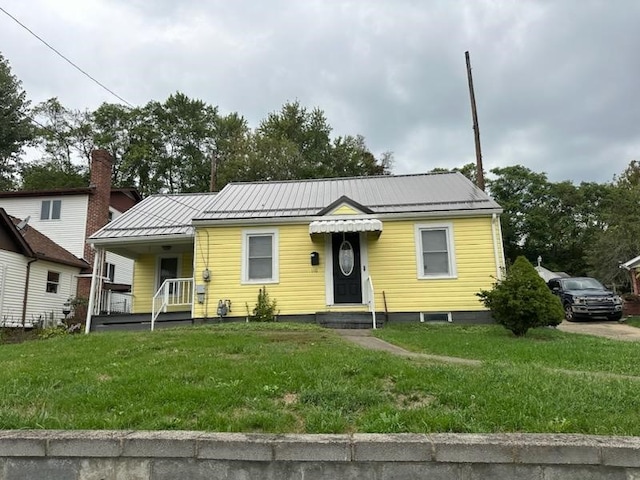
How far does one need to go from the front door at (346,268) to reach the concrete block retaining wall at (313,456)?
30.8ft

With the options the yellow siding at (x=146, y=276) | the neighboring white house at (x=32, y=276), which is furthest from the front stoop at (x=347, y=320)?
the neighboring white house at (x=32, y=276)

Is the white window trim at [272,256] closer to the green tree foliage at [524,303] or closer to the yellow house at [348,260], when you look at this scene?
the yellow house at [348,260]

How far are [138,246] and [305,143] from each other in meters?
24.2

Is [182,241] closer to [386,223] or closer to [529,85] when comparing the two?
[386,223]

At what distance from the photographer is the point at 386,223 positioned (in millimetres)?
12695

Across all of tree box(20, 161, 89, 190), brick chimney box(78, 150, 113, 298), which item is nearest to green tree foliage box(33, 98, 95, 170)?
tree box(20, 161, 89, 190)

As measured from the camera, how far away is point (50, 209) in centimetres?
2227

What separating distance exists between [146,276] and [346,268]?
22.3 ft

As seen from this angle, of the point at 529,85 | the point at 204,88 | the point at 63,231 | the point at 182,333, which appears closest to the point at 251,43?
the point at 204,88

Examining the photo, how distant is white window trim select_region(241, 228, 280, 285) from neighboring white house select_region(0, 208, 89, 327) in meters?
10.3

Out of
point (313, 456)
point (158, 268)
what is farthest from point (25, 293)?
point (313, 456)

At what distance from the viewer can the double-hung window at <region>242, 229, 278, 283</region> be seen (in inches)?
494

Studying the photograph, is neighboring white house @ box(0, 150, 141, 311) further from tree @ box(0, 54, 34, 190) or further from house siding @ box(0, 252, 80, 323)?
tree @ box(0, 54, 34, 190)

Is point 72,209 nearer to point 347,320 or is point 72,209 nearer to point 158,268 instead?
point 158,268
